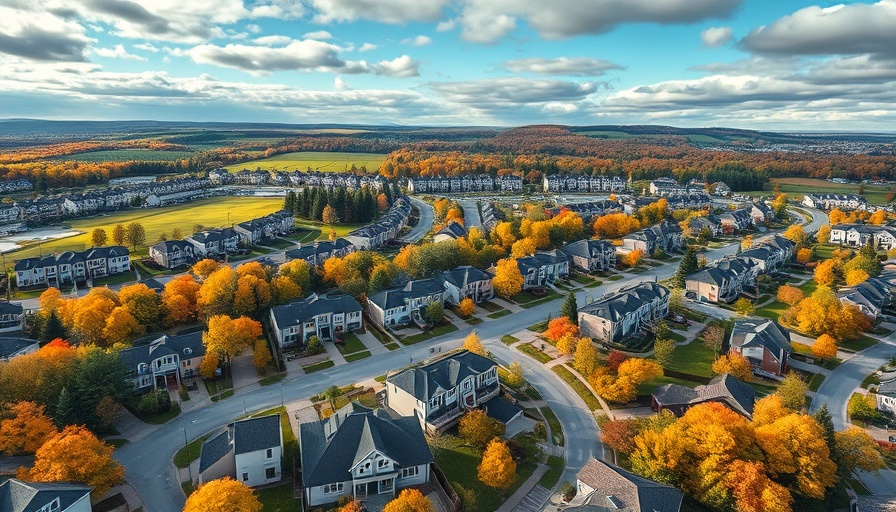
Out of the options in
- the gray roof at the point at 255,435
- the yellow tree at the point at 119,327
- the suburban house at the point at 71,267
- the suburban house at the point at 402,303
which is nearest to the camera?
the gray roof at the point at 255,435

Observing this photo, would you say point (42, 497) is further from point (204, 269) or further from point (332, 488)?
point (204, 269)

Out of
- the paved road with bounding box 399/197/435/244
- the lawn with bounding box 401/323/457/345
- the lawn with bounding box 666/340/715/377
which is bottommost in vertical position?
the paved road with bounding box 399/197/435/244

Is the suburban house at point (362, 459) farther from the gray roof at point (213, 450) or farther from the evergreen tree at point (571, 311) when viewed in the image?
the evergreen tree at point (571, 311)

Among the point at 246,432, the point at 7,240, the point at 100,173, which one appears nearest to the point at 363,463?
the point at 246,432

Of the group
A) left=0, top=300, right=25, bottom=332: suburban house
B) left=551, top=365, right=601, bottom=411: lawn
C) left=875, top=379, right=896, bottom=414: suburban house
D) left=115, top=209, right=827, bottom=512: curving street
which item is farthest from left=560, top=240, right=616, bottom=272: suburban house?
left=0, top=300, right=25, bottom=332: suburban house

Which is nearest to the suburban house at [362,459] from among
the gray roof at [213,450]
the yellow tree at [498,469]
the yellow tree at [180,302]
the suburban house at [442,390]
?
the yellow tree at [498,469]

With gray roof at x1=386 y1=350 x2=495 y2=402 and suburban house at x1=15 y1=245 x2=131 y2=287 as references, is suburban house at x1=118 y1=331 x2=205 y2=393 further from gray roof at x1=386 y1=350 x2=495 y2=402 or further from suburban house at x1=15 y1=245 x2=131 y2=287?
suburban house at x1=15 y1=245 x2=131 y2=287
